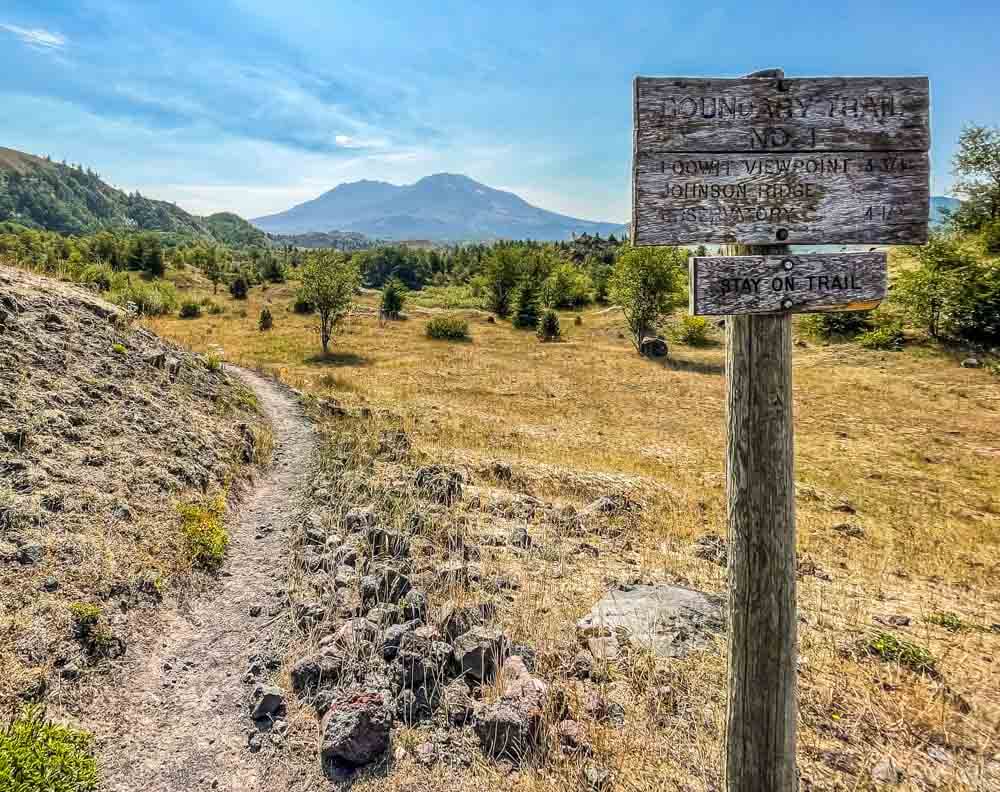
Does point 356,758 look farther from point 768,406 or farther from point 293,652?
point 768,406

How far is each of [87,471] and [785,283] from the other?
10224 millimetres

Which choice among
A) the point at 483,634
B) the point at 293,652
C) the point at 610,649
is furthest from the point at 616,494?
the point at 293,652

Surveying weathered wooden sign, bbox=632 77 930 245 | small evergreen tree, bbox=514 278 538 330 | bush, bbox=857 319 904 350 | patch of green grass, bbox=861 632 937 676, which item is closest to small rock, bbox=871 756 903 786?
patch of green grass, bbox=861 632 937 676

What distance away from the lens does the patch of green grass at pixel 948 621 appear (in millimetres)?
7742

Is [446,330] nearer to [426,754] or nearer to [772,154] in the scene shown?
[426,754]

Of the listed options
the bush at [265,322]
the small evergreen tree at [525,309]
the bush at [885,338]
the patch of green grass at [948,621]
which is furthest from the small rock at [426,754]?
the small evergreen tree at [525,309]

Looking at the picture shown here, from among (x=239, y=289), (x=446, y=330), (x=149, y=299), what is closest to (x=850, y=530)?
(x=446, y=330)

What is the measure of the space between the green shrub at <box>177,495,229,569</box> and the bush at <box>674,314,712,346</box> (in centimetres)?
4765

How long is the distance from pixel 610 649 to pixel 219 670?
464cm

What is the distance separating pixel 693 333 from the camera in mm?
49969

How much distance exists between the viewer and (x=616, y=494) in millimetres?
13570

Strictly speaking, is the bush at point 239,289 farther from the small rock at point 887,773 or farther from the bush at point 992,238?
the bush at point 992,238

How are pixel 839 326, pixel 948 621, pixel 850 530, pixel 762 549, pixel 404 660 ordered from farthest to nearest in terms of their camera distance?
1. pixel 839 326
2. pixel 850 530
3. pixel 948 621
4. pixel 404 660
5. pixel 762 549

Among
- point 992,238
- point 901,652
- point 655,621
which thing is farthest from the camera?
point 992,238
